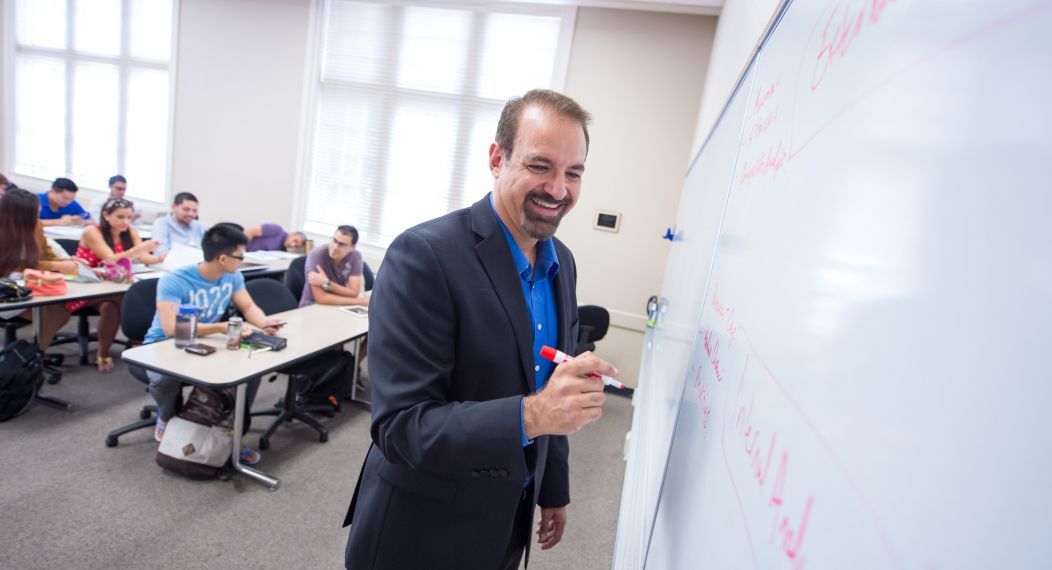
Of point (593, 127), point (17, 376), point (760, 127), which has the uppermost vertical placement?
point (593, 127)

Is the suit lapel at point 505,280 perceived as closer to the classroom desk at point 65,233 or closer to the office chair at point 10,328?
the office chair at point 10,328

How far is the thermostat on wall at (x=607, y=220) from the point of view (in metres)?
4.91

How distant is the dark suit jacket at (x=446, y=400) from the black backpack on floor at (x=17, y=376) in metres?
2.84

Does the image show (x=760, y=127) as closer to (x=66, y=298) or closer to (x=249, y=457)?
(x=249, y=457)

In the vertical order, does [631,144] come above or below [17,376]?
above

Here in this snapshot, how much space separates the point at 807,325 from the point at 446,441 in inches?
22.7

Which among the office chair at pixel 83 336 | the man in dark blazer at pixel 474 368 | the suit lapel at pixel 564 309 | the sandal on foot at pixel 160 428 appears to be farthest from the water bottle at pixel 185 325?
the suit lapel at pixel 564 309

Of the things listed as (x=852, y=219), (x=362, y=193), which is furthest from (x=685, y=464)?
(x=362, y=193)

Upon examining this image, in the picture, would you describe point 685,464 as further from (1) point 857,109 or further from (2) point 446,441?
(1) point 857,109

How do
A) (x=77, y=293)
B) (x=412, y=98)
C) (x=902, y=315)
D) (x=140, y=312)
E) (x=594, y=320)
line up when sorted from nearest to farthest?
(x=902, y=315) < (x=77, y=293) < (x=140, y=312) < (x=594, y=320) < (x=412, y=98)

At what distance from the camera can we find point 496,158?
3.74 feet

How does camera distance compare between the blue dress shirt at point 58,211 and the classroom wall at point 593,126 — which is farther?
the blue dress shirt at point 58,211

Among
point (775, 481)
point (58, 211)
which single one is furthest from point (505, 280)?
point (58, 211)

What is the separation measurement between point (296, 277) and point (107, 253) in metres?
1.29
